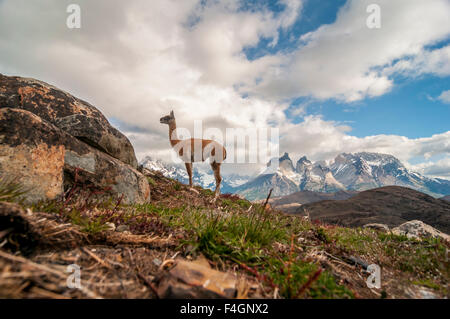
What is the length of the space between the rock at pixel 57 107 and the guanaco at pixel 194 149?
7142 millimetres

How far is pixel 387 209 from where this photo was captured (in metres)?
70.6

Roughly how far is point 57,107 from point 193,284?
26.0ft

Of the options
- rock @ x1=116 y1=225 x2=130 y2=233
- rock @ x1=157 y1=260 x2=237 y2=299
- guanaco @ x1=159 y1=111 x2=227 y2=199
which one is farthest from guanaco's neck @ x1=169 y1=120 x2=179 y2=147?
rock @ x1=157 y1=260 x2=237 y2=299

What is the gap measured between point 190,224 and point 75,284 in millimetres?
1755

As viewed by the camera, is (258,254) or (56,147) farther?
(56,147)

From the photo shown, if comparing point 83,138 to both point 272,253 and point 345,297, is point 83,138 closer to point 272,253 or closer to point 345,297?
point 272,253

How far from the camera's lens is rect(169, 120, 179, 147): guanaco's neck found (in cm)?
1522

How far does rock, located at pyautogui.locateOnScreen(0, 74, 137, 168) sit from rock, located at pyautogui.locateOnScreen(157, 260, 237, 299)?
6.25 m

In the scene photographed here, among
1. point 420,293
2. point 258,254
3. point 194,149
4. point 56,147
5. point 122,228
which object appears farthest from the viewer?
point 194,149

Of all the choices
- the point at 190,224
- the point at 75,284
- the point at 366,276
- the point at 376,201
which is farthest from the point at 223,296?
the point at 376,201

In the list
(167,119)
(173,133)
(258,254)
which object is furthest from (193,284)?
(167,119)

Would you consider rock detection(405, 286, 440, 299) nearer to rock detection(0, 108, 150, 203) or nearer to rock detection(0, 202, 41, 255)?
rock detection(0, 108, 150, 203)

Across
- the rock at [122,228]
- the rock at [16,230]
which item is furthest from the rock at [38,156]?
the rock at [16,230]

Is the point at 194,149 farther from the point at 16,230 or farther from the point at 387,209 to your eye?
the point at 387,209
